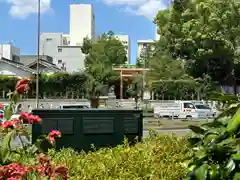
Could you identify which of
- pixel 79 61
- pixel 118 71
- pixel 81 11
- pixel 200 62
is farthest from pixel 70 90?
pixel 81 11

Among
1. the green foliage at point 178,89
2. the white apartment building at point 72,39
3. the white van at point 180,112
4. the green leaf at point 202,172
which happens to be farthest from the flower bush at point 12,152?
the white apartment building at point 72,39

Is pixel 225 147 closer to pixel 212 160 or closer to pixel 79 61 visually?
pixel 212 160

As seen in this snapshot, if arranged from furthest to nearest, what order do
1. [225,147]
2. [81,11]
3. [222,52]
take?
[81,11] → [222,52] → [225,147]

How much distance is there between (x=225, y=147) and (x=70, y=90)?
46279mm

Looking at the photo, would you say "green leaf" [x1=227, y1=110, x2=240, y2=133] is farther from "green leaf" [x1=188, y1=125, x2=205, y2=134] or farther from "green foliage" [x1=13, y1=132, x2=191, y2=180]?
"green foliage" [x1=13, y1=132, x2=191, y2=180]

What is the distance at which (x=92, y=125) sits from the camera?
1013 cm

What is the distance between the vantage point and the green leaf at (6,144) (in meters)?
2.94

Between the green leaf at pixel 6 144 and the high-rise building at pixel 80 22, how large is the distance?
102 m

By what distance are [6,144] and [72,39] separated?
103087mm

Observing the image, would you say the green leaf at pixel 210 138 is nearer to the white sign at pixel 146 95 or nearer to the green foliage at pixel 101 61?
the green foliage at pixel 101 61

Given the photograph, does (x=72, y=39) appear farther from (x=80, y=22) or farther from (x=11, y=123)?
(x=11, y=123)

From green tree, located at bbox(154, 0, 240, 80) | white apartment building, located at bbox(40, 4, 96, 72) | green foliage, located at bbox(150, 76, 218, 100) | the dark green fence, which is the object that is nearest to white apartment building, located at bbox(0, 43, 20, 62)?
white apartment building, located at bbox(40, 4, 96, 72)

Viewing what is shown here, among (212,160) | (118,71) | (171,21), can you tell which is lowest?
(212,160)

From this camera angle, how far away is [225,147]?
2754mm
